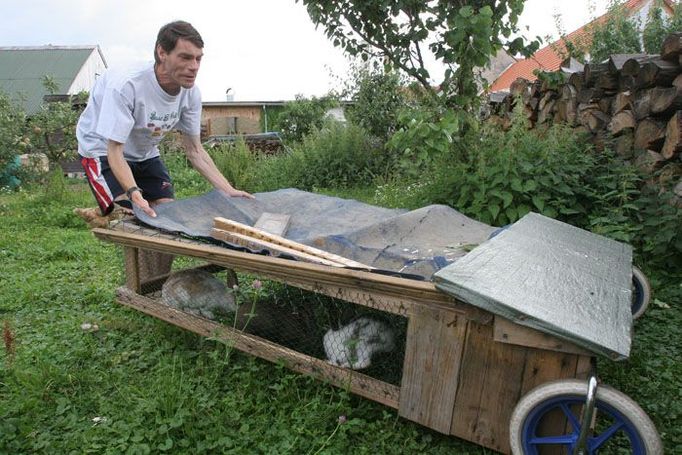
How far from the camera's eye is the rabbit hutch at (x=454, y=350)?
1.71m

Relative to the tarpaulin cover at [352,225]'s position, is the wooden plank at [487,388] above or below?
below

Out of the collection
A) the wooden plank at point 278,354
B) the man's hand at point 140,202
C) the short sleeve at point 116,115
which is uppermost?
the short sleeve at point 116,115

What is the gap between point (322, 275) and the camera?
6.89 feet

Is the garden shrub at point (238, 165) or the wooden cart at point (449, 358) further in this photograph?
the garden shrub at point (238, 165)

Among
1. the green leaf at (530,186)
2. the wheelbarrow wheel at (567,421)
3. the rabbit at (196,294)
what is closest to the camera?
the wheelbarrow wheel at (567,421)

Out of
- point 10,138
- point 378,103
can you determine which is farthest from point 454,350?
point 10,138

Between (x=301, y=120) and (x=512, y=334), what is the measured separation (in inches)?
643

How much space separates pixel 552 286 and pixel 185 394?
5.24ft

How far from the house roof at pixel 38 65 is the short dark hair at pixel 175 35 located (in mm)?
22126

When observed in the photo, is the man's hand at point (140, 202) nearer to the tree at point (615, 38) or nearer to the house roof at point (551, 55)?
the tree at point (615, 38)

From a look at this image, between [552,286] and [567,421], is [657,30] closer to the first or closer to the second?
[552,286]

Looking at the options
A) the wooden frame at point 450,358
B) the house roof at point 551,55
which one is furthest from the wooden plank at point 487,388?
the house roof at point 551,55

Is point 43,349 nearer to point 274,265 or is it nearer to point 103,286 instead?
point 103,286

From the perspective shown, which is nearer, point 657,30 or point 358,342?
point 358,342
